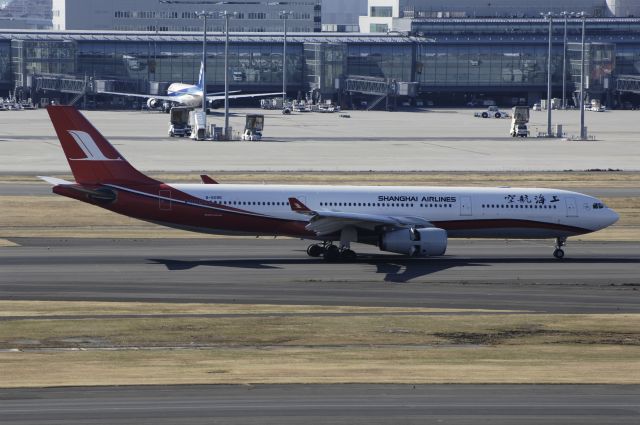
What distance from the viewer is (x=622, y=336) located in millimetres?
43375

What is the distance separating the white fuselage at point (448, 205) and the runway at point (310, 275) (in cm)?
161

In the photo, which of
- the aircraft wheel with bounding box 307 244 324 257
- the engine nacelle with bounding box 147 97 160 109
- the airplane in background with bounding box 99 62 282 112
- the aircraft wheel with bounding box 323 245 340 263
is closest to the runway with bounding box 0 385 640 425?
the aircraft wheel with bounding box 323 245 340 263

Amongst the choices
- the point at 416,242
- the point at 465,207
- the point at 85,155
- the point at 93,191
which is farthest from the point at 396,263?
the point at 85,155

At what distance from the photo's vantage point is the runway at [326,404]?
1172 inches

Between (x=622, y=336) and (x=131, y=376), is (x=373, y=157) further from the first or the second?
(x=131, y=376)

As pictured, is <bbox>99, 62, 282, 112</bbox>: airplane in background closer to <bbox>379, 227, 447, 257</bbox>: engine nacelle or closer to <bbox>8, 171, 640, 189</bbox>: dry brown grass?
<bbox>8, 171, 640, 189</bbox>: dry brown grass

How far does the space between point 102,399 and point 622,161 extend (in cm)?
9495

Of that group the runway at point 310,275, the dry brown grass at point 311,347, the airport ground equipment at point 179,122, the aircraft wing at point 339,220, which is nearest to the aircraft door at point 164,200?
the runway at point 310,275

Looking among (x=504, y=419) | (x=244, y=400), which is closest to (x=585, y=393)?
(x=504, y=419)

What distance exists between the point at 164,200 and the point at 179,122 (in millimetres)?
84993

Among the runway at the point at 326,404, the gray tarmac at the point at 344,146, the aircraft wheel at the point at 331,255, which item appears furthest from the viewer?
the gray tarmac at the point at 344,146

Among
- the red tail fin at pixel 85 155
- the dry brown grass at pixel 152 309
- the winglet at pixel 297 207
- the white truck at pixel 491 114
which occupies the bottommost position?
the dry brown grass at pixel 152 309

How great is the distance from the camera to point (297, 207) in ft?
195

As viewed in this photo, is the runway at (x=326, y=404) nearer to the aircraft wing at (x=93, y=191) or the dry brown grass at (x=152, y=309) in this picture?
the dry brown grass at (x=152, y=309)
